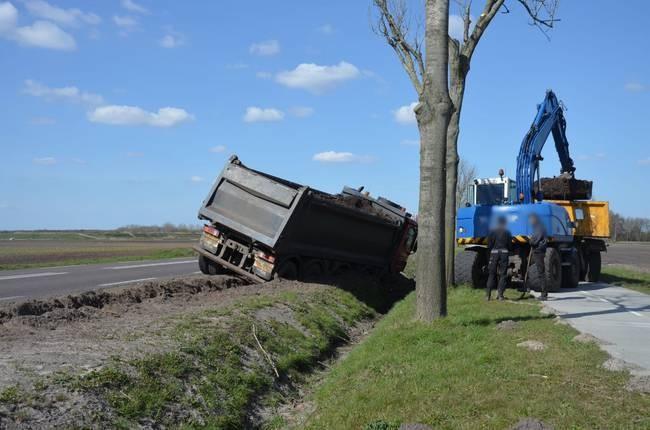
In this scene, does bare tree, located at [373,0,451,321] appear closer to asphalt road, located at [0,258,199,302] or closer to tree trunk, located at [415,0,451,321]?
tree trunk, located at [415,0,451,321]

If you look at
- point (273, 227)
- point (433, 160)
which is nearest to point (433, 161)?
point (433, 160)

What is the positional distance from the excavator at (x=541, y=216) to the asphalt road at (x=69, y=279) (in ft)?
28.7

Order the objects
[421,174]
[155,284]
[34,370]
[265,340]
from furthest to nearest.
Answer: [155,284], [421,174], [265,340], [34,370]

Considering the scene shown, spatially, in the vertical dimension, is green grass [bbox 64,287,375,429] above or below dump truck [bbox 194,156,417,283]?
below

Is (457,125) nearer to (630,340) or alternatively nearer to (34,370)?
(630,340)

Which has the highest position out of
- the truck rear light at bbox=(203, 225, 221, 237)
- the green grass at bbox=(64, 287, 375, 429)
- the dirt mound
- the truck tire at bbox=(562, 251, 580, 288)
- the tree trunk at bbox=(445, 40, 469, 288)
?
the tree trunk at bbox=(445, 40, 469, 288)

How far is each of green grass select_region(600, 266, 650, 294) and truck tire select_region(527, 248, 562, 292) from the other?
9.93 feet

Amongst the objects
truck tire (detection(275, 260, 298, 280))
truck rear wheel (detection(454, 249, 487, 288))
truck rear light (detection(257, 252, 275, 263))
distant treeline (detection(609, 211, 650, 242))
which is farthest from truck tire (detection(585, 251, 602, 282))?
distant treeline (detection(609, 211, 650, 242))

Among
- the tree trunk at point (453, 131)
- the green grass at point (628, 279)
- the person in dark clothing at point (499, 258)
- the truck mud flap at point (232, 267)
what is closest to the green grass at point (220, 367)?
the truck mud flap at point (232, 267)

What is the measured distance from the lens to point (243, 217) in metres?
13.9

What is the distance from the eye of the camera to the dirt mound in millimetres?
8994

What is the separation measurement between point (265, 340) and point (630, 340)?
5108 mm

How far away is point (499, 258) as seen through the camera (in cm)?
1458

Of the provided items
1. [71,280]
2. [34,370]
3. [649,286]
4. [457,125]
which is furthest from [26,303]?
[649,286]
